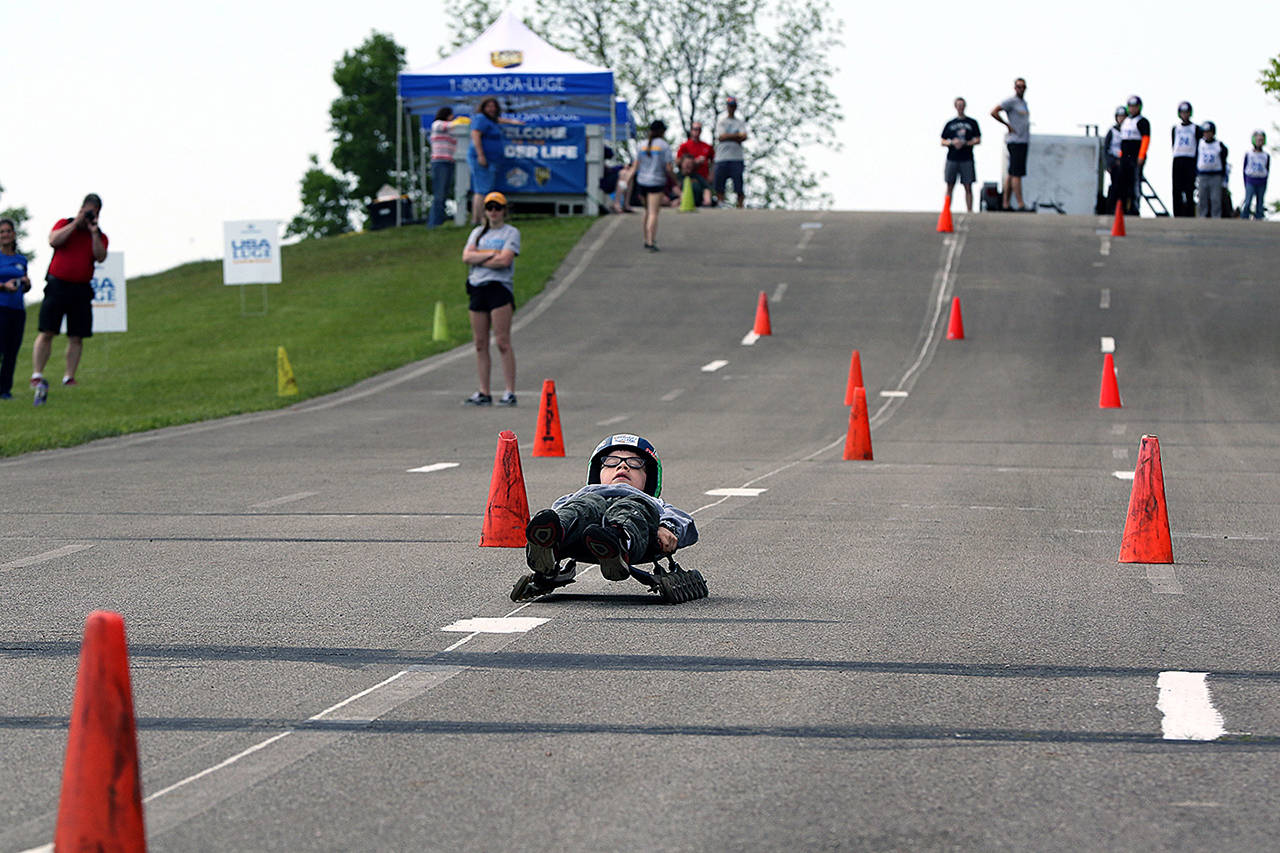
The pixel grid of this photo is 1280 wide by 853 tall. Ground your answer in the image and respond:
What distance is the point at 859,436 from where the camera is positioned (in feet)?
49.8

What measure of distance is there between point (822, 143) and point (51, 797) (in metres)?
77.1

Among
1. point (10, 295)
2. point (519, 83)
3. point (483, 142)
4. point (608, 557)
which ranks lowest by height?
point (608, 557)

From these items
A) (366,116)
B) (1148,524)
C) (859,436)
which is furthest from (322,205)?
(1148,524)

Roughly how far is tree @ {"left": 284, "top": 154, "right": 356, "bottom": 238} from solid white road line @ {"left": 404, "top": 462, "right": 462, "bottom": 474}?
243 feet

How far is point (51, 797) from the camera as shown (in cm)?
447

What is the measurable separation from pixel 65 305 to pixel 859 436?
960 cm

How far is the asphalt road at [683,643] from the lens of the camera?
443cm

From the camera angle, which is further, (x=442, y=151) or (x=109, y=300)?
(x=442, y=151)

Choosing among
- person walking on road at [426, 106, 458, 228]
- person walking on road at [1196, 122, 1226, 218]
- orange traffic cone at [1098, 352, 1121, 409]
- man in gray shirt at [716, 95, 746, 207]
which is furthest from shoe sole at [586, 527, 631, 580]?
person walking on road at [1196, 122, 1226, 218]

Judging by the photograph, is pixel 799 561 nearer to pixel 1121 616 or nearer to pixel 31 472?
pixel 1121 616

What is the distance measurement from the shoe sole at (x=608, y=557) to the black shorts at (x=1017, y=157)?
29.4 m

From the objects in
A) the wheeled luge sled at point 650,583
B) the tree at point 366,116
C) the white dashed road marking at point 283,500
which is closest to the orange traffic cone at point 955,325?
the white dashed road marking at point 283,500

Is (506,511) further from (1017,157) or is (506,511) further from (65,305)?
(1017,157)

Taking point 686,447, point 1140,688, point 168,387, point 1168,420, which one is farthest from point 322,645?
point 168,387
